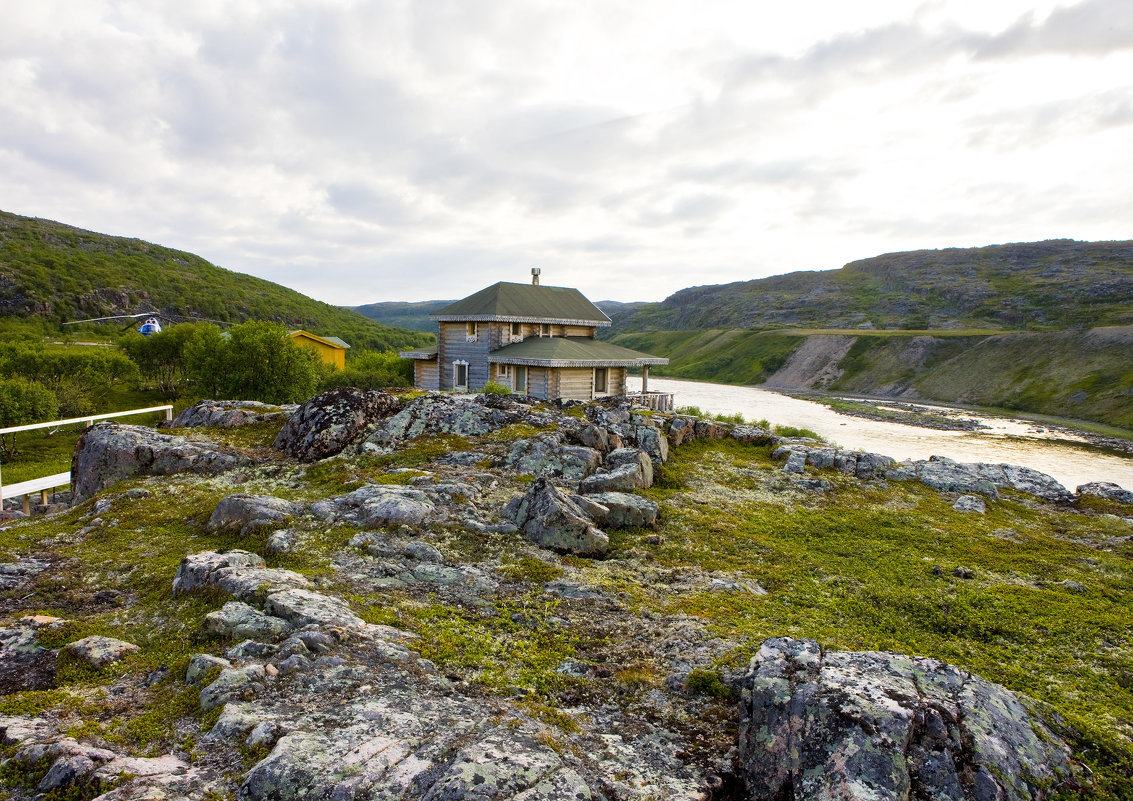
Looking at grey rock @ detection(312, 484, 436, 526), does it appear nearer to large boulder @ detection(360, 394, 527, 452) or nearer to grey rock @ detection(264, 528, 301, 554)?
grey rock @ detection(264, 528, 301, 554)

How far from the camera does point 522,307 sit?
35.4 m

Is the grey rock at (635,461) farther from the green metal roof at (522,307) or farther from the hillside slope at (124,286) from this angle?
the hillside slope at (124,286)

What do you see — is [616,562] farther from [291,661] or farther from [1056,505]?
[1056,505]

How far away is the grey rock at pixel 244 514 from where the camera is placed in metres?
9.88

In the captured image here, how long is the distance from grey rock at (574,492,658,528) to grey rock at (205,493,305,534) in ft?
18.7

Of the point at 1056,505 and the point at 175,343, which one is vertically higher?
the point at 175,343

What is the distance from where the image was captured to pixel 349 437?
16344mm

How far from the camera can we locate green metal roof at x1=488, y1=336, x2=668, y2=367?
30875 mm

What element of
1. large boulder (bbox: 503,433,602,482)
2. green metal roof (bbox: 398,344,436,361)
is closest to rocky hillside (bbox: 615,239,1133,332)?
green metal roof (bbox: 398,344,436,361)

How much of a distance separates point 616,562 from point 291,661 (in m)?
5.81

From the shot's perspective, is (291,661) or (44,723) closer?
(44,723)

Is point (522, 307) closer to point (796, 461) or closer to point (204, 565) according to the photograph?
point (796, 461)

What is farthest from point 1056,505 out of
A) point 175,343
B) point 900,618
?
point 175,343

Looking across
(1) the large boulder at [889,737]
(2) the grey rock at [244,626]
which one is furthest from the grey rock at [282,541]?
(1) the large boulder at [889,737]
